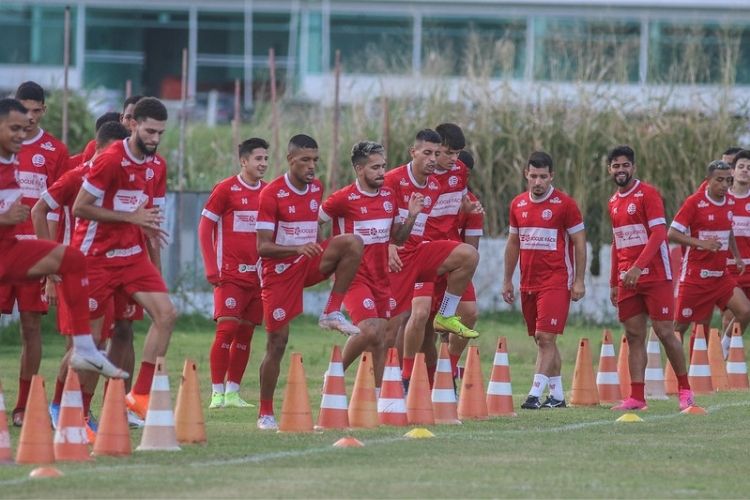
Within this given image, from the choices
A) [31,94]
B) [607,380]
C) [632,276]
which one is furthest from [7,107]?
[607,380]

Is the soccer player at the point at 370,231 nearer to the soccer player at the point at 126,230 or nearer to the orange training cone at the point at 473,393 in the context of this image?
the orange training cone at the point at 473,393

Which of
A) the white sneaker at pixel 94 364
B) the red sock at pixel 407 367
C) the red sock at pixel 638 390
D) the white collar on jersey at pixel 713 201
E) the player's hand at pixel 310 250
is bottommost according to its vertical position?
the red sock at pixel 638 390

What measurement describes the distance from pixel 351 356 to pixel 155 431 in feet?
10.1

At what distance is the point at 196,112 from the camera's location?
4950cm

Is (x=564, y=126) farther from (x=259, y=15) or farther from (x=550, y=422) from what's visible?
(x=259, y=15)

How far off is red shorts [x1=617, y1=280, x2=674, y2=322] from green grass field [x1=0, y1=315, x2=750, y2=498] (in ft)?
3.16

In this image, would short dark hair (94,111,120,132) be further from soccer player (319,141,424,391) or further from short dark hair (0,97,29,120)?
short dark hair (0,97,29,120)

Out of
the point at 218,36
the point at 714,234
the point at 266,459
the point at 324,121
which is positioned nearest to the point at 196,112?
the point at 218,36

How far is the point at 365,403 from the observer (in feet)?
42.0

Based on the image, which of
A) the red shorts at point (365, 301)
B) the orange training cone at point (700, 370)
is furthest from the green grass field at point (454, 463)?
the orange training cone at point (700, 370)

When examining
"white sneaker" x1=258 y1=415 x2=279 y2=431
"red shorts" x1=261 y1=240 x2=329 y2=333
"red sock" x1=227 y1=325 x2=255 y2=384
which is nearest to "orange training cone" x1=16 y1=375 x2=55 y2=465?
"white sneaker" x1=258 y1=415 x2=279 y2=431

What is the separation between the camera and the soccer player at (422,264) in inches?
587

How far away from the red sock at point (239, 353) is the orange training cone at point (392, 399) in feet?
7.88

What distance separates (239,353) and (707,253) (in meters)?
5.65
